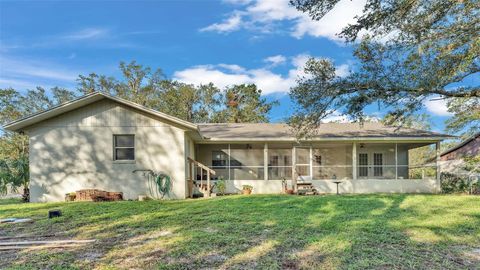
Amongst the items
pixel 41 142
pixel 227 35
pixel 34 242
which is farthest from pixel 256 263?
pixel 227 35

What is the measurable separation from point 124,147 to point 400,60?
33.6 feet

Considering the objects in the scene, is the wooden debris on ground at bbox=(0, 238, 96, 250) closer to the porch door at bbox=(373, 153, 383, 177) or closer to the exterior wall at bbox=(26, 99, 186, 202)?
the exterior wall at bbox=(26, 99, 186, 202)

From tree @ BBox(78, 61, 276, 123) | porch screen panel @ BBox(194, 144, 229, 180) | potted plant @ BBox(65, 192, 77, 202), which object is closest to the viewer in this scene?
potted plant @ BBox(65, 192, 77, 202)

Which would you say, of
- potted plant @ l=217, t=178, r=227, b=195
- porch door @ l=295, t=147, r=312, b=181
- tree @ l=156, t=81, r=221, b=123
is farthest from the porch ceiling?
tree @ l=156, t=81, r=221, b=123

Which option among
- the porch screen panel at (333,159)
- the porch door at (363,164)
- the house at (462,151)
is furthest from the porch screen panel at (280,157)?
the house at (462,151)

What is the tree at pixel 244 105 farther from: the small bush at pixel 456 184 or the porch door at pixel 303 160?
the small bush at pixel 456 184

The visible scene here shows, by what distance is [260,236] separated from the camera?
6234 mm

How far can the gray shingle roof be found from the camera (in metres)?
15.8

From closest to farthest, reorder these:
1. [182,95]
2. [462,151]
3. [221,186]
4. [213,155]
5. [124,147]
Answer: [124,147]
[221,186]
[213,155]
[462,151]
[182,95]

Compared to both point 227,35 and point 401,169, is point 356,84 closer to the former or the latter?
point 401,169

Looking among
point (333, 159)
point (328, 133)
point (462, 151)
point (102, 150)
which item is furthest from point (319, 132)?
point (462, 151)

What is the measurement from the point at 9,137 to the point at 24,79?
15.4 ft

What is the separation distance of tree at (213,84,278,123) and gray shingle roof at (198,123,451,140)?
12.6 metres

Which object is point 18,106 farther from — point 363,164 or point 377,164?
point 377,164
